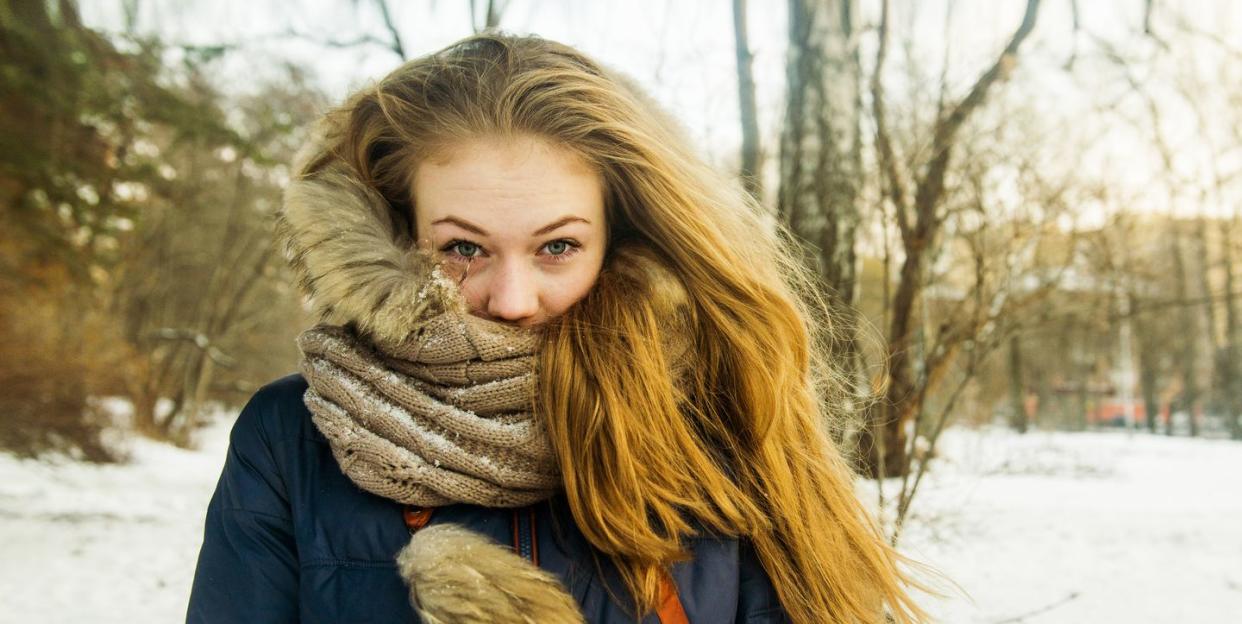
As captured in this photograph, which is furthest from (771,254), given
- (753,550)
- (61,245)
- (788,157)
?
(61,245)

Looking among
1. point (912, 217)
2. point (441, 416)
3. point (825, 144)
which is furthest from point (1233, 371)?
point (441, 416)

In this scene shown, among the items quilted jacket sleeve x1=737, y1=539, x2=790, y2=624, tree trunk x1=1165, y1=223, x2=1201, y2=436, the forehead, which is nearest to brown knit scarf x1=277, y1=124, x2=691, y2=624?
the forehead

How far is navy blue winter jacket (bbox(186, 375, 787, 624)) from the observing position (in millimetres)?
1479

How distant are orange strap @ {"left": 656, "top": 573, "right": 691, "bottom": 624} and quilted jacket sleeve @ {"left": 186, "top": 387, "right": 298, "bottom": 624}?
0.66 m

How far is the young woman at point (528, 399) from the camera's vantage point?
1.49m

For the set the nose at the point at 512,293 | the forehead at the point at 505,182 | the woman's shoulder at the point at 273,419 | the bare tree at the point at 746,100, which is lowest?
the woman's shoulder at the point at 273,419

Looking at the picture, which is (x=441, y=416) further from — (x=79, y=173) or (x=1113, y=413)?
(x=1113, y=413)

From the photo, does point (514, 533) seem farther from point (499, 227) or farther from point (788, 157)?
point (788, 157)

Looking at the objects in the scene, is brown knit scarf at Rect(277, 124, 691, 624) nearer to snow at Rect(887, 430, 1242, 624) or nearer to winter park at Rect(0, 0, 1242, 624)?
winter park at Rect(0, 0, 1242, 624)

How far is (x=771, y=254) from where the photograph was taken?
1.90 metres

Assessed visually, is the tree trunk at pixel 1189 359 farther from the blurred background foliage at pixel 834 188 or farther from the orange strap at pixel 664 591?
the orange strap at pixel 664 591

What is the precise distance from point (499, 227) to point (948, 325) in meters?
2.59

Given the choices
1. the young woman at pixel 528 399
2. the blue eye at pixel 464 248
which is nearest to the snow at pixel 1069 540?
the young woman at pixel 528 399

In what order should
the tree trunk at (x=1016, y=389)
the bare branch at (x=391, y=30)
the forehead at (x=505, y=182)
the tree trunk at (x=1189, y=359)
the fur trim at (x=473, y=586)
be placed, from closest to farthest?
the fur trim at (x=473, y=586) < the forehead at (x=505, y=182) < the bare branch at (x=391, y=30) < the tree trunk at (x=1016, y=389) < the tree trunk at (x=1189, y=359)
